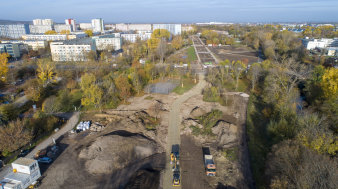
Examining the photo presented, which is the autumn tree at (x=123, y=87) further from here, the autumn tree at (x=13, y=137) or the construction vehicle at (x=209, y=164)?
the construction vehicle at (x=209, y=164)

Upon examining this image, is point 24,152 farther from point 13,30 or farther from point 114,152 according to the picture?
point 13,30

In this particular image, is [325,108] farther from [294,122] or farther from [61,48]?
[61,48]

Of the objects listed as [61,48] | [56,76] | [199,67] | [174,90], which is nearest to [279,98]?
[174,90]

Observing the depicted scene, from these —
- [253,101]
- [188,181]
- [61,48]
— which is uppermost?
[61,48]

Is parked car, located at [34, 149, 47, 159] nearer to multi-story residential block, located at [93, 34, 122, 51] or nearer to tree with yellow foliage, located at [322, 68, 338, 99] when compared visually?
tree with yellow foliage, located at [322, 68, 338, 99]

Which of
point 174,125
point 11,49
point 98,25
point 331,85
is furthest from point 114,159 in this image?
point 98,25

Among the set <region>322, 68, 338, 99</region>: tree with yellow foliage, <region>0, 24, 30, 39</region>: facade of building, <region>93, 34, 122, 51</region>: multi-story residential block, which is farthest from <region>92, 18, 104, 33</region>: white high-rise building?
<region>322, 68, 338, 99</region>: tree with yellow foliage

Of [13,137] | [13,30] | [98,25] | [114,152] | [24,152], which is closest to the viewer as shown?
[114,152]
